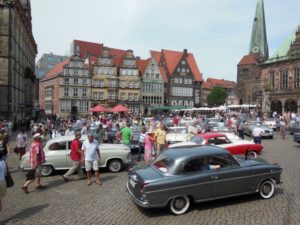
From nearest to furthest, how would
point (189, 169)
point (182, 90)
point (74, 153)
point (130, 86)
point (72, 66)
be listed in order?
point (189, 169) → point (74, 153) → point (72, 66) → point (130, 86) → point (182, 90)

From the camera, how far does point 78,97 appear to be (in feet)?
216

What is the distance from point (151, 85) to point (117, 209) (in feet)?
215

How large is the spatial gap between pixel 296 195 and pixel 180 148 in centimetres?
348

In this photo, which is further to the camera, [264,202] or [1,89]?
[1,89]

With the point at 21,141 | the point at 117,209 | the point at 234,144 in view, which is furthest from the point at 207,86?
the point at 117,209

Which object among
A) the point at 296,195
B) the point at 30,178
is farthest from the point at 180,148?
the point at 30,178

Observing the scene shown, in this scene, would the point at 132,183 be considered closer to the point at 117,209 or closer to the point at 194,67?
the point at 117,209

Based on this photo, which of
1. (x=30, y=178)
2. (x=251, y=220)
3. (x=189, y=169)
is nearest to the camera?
(x=251, y=220)

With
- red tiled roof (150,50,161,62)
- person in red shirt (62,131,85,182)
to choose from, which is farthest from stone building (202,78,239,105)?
person in red shirt (62,131,85,182)

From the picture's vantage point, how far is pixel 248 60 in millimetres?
110375

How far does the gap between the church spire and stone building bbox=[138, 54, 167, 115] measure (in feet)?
178

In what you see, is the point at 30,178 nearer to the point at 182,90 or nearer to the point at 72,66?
the point at 72,66

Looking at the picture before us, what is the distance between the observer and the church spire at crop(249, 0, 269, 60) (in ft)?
373

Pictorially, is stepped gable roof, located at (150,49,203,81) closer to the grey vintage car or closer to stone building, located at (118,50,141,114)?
stone building, located at (118,50,141,114)
